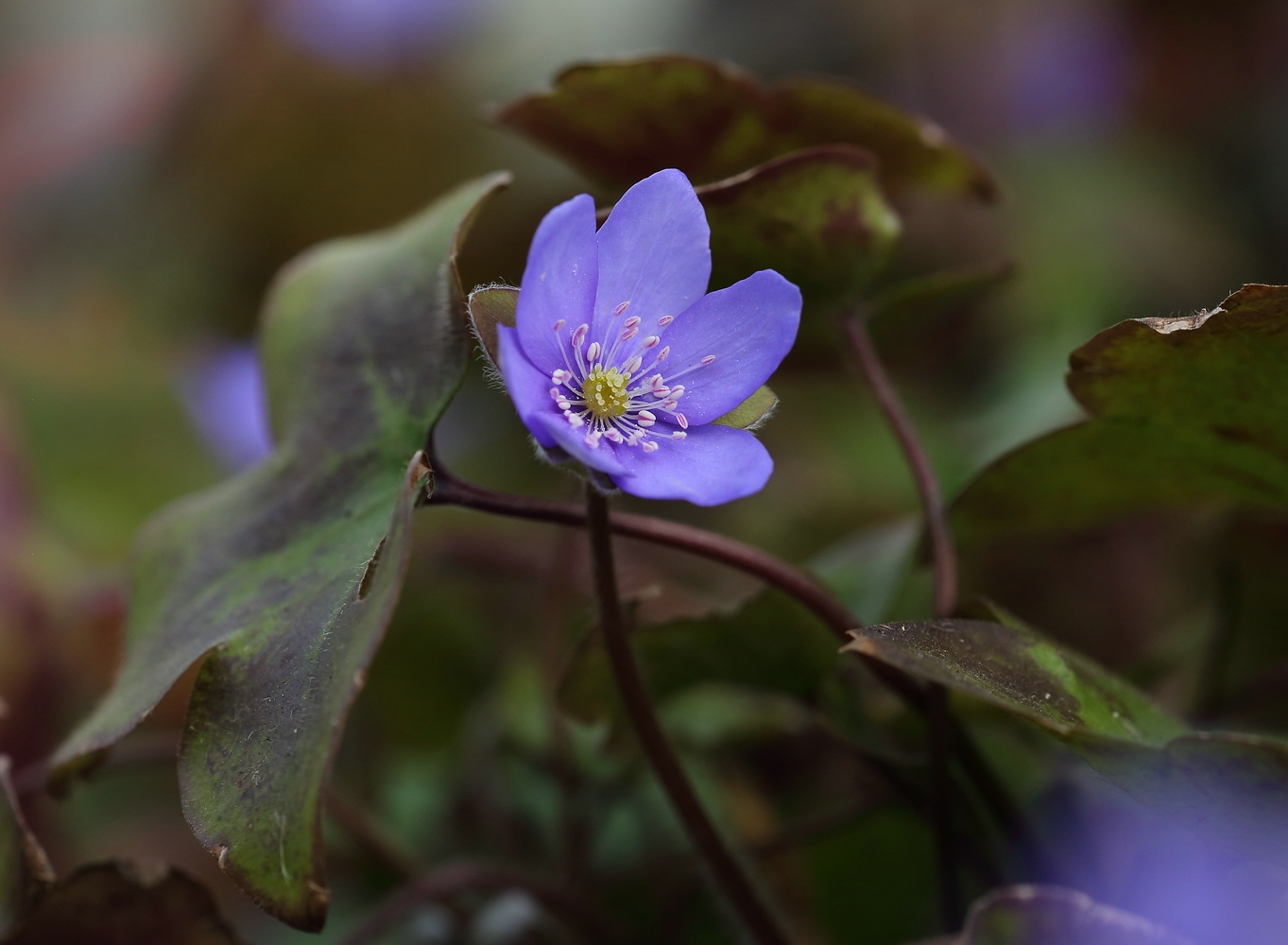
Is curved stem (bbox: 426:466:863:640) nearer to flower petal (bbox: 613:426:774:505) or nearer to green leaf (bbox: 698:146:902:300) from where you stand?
flower petal (bbox: 613:426:774:505)

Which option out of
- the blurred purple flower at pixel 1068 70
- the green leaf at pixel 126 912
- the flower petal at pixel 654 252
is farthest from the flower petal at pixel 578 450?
the blurred purple flower at pixel 1068 70

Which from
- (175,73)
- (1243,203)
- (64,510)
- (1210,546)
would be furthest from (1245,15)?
(64,510)

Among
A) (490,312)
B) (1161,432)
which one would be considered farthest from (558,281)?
(1161,432)

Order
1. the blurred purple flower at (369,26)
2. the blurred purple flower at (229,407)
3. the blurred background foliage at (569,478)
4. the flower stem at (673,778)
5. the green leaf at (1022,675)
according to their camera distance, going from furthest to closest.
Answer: the blurred purple flower at (369,26)
the blurred purple flower at (229,407)
the blurred background foliage at (569,478)
the flower stem at (673,778)
the green leaf at (1022,675)

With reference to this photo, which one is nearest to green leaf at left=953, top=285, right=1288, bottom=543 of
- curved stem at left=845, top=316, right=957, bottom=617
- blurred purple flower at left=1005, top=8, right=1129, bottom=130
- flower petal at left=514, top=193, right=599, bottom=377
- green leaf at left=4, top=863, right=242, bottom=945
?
curved stem at left=845, top=316, right=957, bottom=617

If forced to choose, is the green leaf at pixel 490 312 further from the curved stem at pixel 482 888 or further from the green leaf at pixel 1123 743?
the curved stem at pixel 482 888
